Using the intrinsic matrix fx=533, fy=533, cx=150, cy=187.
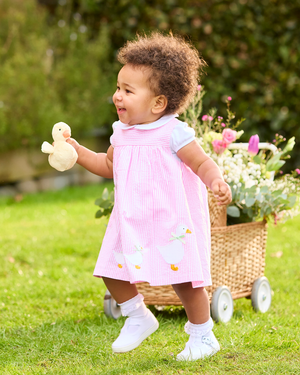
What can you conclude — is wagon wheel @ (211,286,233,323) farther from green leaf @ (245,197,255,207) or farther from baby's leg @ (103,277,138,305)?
baby's leg @ (103,277,138,305)

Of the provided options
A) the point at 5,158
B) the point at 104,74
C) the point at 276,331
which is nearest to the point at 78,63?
the point at 104,74

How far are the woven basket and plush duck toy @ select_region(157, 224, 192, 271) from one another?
2.16 feet

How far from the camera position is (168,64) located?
202 cm

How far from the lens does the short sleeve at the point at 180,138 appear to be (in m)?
2.00

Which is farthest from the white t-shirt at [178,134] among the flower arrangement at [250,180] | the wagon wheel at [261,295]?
the wagon wheel at [261,295]

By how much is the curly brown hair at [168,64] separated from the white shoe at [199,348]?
905mm

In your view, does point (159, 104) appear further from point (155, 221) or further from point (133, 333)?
point (133, 333)

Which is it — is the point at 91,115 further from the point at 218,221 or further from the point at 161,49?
the point at 161,49

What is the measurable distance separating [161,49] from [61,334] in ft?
4.53

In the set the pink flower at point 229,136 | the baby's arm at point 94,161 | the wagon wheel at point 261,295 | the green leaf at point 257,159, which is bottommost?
the wagon wheel at point 261,295

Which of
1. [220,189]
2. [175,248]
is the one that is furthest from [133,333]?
[220,189]

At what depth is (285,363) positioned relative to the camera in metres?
2.06

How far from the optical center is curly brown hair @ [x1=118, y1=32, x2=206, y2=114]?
6.63ft

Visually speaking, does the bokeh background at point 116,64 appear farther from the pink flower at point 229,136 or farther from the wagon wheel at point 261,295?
the wagon wheel at point 261,295
